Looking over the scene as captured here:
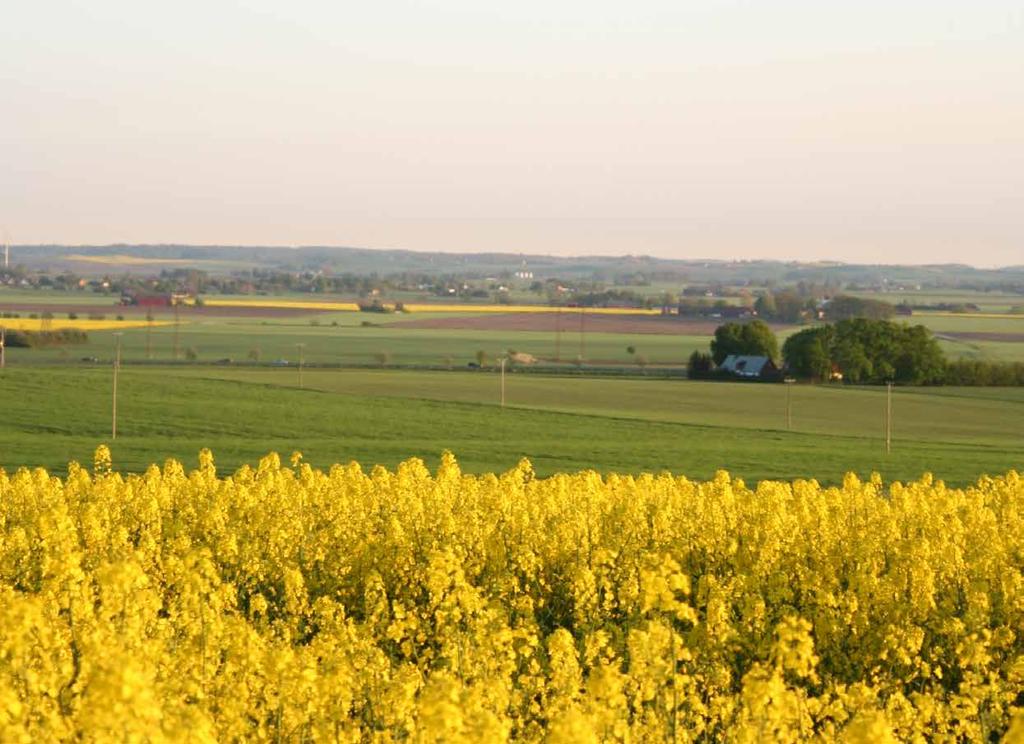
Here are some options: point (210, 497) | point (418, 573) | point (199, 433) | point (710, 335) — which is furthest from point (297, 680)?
point (710, 335)

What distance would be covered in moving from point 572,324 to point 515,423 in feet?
330

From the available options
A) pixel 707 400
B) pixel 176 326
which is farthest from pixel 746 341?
pixel 176 326

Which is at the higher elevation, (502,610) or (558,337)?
(502,610)

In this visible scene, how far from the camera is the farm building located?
3674 inches

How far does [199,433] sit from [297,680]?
151ft

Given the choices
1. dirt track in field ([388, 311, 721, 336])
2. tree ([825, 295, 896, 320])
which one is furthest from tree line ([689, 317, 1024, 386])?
tree ([825, 295, 896, 320])

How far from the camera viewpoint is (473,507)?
2161cm

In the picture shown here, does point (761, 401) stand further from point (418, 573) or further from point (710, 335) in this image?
point (710, 335)

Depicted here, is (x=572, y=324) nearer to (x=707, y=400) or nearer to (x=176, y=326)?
(x=176, y=326)

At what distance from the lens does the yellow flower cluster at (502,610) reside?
32.6 feet

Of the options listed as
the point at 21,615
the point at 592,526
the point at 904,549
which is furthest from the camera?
the point at 592,526

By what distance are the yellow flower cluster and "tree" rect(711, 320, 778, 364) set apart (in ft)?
236

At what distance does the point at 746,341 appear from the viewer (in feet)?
323

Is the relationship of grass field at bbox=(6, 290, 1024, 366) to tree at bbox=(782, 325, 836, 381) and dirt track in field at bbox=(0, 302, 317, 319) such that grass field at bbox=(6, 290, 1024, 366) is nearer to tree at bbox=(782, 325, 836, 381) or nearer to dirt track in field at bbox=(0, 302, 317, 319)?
dirt track in field at bbox=(0, 302, 317, 319)
